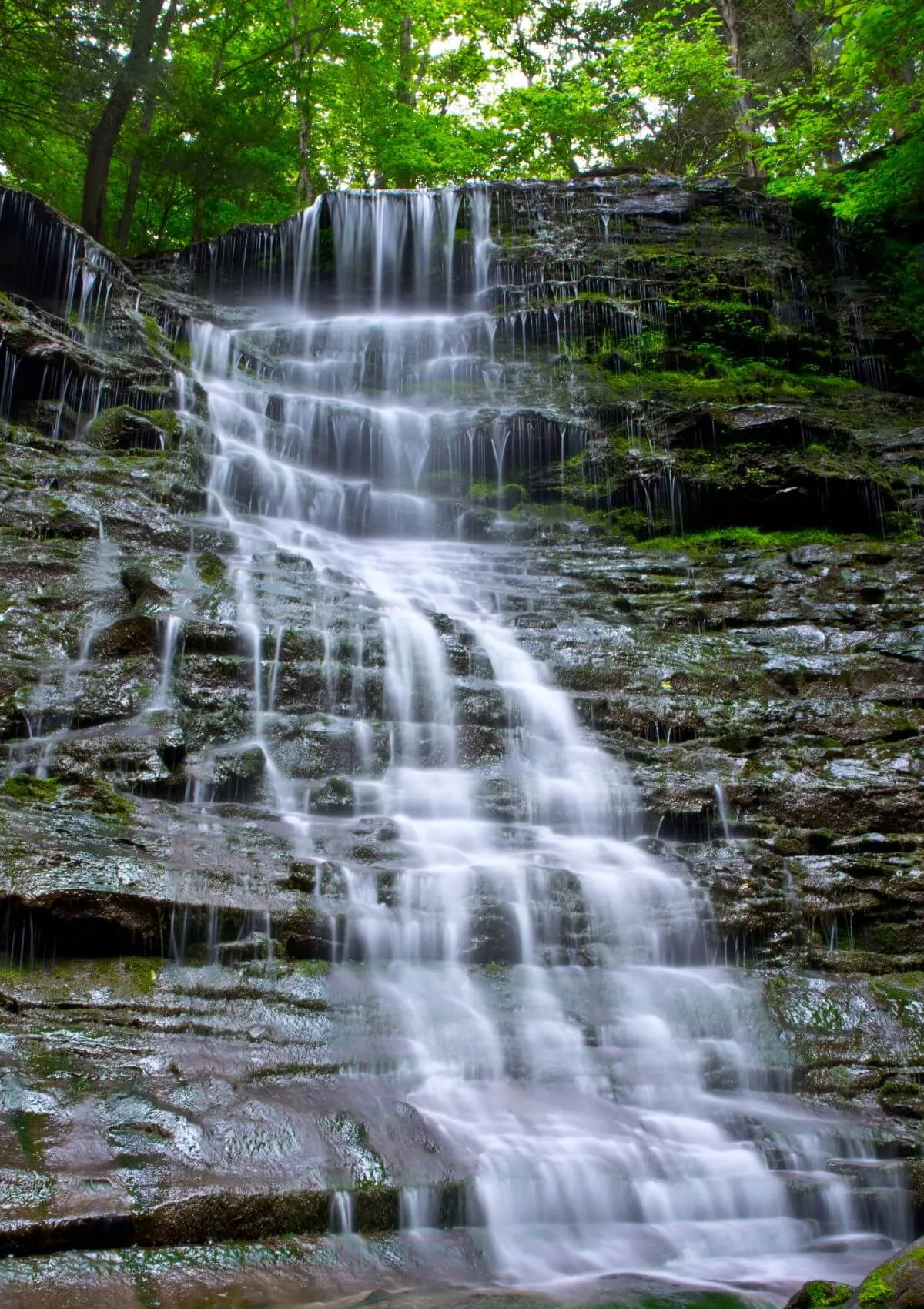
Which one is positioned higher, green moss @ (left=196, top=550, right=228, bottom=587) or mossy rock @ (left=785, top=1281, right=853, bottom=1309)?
green moss @ (left=196, top=550, right=228, bottom=587)

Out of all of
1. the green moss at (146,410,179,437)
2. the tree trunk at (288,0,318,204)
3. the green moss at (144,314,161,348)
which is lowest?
the green moss at (146,410,179,437)

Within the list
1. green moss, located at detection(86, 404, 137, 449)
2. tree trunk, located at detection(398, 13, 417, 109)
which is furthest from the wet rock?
tree trunk, located at detection(398, 13, 417, 109)

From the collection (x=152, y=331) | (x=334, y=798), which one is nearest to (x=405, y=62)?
(x=152, y=331)

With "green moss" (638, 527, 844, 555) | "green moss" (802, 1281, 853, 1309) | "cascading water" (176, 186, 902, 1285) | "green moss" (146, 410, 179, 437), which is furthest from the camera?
"green moss" (638, 527, 844, 555)

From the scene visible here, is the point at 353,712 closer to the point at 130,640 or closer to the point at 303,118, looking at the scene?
the point at 130,640

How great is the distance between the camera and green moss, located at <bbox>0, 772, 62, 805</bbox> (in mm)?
6180

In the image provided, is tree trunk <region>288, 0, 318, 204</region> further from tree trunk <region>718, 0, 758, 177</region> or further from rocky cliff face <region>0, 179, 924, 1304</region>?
tree trunk <region>718, 0, 758, 177</region>

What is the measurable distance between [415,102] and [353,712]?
81.4ft

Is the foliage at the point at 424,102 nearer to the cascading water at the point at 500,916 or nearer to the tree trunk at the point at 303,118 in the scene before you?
the tree trunk at the point at 303,118

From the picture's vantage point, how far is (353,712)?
27.6ft

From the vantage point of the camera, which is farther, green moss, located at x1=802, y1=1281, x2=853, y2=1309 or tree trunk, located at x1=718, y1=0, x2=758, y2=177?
tree trunk, located at x1=718, y1=0, x2=758, y2=177

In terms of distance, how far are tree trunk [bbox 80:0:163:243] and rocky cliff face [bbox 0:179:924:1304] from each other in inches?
87.2

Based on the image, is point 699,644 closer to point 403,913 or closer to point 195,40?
point 403,913

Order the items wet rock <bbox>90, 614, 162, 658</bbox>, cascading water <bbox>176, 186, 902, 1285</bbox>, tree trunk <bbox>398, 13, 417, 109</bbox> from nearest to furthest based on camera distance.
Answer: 1. cascading water <bbox>176, 186, 902, 1285</bbox>
2. wet rock <bbox>90, 614, 162, 658</bbox>
3. tree trunk <bbox>398, 13, 417, 109</bbox>
